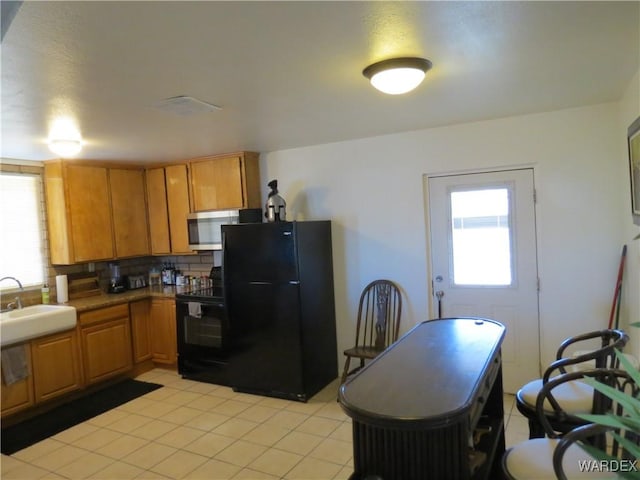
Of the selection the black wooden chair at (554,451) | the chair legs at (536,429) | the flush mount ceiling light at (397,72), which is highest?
the flush mount ceiling light at (397,72)

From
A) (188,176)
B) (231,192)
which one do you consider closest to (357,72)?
(231,192)

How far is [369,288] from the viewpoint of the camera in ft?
13.4

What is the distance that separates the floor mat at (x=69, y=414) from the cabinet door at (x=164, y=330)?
0.35m

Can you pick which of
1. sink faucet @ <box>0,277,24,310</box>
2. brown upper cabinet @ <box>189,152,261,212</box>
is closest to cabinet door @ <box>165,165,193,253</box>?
brown upper cabinet @ <box>189,152,261,212</box>

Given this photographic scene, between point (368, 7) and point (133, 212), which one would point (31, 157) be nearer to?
point (133, 212)

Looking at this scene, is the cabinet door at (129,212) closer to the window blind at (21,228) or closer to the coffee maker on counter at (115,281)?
the coffee maker on counter at (115,281)

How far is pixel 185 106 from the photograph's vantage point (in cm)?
264

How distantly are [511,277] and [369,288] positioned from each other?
1.24 metres

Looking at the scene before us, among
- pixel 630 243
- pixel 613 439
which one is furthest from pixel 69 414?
pixel 630 243

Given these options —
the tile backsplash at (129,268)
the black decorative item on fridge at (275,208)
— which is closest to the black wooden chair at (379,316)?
the black decorative item on fridge at (275,208)

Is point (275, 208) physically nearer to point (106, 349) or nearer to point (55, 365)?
point (106, 349)

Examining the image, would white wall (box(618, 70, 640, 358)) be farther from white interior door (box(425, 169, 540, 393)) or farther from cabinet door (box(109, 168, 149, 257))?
cabinet door (box(109, 168, 149, 257))

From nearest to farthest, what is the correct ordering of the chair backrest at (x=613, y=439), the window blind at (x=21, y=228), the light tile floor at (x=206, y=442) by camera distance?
the chair backrest at (x=613, y=439), the light tile floor at (x=206, y=442), the window blind at (x=21, y=228)

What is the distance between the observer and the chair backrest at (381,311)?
3990mm
